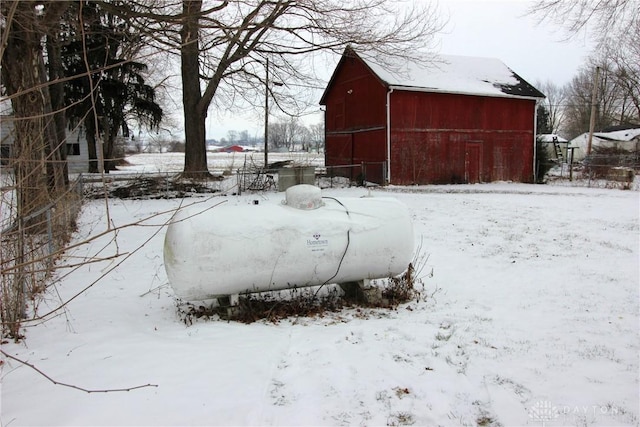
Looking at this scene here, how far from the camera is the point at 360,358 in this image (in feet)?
13.1

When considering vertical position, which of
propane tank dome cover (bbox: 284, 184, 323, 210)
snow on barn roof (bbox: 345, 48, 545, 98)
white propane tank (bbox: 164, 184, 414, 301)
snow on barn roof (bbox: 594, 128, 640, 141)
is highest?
snow on barn roof (bbox: 345, 48, 545, 98)

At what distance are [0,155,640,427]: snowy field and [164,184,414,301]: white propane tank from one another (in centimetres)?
46

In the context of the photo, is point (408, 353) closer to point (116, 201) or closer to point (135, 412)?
point (135, 412)

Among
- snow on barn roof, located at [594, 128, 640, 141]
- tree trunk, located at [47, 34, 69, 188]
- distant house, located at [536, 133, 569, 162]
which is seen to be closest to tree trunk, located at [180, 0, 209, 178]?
tree trunk, located at [47, 34, 69, 188]

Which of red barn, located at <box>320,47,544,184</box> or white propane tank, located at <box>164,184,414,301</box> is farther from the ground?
red barn, located at <box>320,47,544,184</box>

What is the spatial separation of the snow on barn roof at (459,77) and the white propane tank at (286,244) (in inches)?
659

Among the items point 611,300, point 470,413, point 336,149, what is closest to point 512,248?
point 611,300

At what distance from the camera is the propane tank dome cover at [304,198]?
18.1 feet

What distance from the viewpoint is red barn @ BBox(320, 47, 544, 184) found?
21953 mm

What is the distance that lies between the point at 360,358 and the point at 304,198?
6.96ft

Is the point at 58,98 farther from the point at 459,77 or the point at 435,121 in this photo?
the point at 459,77

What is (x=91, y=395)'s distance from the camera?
339cm

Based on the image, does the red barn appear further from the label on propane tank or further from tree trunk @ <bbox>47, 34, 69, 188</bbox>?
the label on propane tank

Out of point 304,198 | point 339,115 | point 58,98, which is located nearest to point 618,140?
point 339,115
